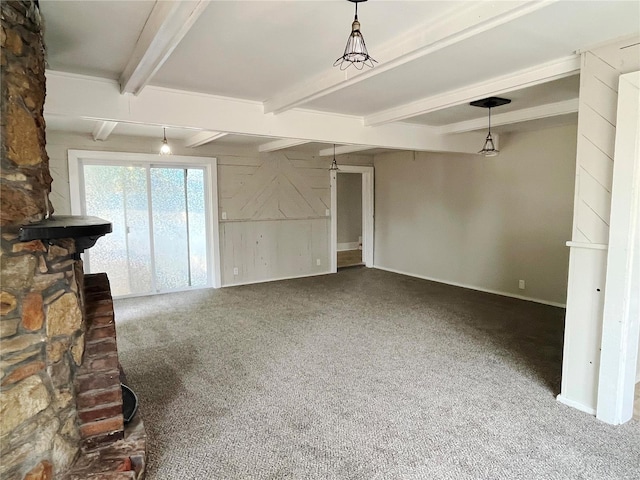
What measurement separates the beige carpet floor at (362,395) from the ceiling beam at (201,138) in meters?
2.12

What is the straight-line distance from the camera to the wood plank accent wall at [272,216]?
620 cm

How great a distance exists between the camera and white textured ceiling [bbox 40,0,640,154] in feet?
6.10

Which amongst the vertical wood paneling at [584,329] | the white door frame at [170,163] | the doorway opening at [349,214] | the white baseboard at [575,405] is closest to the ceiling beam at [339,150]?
the white door frame at [170,163]

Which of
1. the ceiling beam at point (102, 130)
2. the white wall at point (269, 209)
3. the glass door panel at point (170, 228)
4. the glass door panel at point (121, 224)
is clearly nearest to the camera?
the ceiling beam at point (102, 130)

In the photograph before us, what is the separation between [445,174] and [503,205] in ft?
3.51

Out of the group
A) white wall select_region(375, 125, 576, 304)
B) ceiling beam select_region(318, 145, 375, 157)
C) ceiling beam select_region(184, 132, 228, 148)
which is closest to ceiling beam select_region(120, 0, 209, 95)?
ceiling beam select_region(184, 132, 228, 148)

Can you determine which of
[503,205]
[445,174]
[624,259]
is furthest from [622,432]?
[445,174]

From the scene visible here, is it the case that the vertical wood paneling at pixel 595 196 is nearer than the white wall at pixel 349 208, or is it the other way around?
the vertical wood paneling at pixel 595 196

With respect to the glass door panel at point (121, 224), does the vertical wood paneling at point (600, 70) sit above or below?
above

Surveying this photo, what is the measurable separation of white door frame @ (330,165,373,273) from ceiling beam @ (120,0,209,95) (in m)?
4.86

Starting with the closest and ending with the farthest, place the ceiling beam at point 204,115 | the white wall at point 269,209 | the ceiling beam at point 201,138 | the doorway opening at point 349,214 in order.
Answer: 1. the ceiling beam at point 204,115
2. the ceiling beam at point 201,138
3. the white wall at point 269,209
4. the doorway opening at point 349,214

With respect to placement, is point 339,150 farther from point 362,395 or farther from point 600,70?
point 362,395

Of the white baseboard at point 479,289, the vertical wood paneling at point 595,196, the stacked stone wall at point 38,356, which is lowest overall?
the white baseboard at point 479,289

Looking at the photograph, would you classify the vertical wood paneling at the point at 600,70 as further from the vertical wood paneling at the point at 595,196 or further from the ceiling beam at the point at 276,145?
the ceiling beam at the point at 276,145
